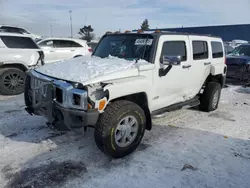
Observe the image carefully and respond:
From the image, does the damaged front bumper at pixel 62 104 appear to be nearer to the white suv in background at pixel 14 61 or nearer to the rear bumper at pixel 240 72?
the white suv in background at pixel 14 61

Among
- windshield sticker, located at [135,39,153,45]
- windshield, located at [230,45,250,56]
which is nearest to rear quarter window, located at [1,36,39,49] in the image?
windshield sticker, located at [135,39,153,45]

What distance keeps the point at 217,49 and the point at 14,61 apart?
5908mm

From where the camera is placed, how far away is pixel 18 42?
712 centimetres

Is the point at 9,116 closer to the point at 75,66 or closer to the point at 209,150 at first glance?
the point at 75,66

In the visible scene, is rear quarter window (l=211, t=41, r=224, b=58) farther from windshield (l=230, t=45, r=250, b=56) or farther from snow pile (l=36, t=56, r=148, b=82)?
windshield (l=230, t=45, r=250, b=56)

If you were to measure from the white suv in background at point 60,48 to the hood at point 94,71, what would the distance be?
21.8ft

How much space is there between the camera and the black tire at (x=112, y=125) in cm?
296

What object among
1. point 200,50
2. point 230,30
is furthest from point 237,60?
point 230,30

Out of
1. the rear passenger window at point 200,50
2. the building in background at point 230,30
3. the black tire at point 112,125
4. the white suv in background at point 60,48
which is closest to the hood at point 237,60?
the rear passenger window at point 200,50

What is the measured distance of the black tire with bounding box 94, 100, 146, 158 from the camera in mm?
2957

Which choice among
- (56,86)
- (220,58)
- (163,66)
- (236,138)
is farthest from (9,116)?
(220,58)

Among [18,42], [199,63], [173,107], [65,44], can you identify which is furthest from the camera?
[65,44]

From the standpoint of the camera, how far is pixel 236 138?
13.5 ft

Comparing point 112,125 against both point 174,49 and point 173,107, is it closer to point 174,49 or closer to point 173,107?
point 173,107
